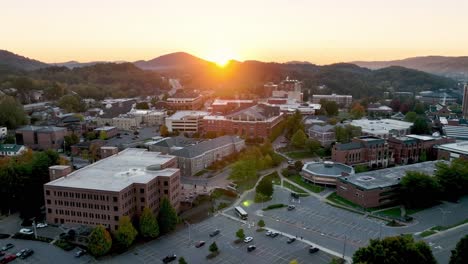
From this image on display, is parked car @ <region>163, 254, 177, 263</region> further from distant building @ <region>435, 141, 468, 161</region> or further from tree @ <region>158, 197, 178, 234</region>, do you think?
distant building @ <region>435, 141, 468, 161</region>

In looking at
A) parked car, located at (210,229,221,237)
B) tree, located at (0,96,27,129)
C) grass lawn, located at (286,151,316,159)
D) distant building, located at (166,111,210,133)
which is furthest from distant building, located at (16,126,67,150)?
parked car, located at (210,229,221,237)

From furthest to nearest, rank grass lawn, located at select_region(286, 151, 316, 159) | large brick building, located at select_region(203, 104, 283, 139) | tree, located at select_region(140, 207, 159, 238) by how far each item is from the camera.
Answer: large brick building, located at select_region(203, 104, 283, 139)
grass lawn, located at select_region(286, 151, 316, 159)
tree, located at select_region(140, 207, 159, 238)

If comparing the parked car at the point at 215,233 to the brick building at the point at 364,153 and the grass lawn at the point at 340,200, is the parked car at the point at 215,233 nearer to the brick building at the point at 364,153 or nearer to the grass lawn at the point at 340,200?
the grass lawn at the point at 340,200

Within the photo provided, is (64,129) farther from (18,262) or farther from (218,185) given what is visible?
(18,262)

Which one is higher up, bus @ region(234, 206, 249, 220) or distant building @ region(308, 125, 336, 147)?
distant building @ region(308, 125, 336, 147)

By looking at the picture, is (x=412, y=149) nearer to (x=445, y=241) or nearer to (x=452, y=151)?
(x=452, y=151)

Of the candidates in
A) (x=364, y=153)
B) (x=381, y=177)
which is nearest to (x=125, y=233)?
(x=381, y=177)
